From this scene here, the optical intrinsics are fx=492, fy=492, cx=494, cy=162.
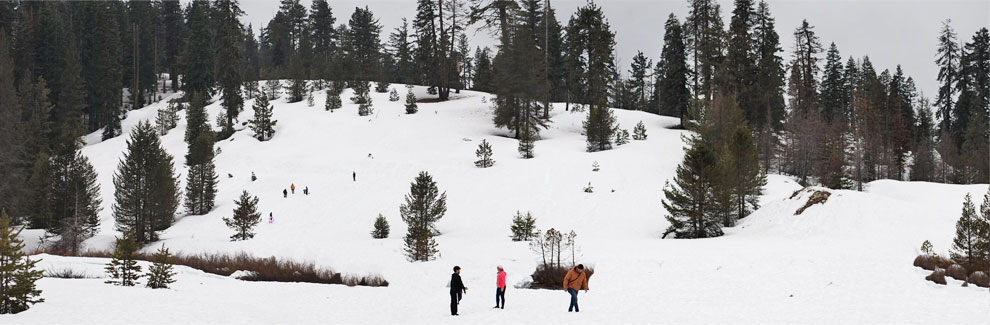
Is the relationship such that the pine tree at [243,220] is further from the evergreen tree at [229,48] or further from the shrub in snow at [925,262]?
the shrub in snow at [925,262]

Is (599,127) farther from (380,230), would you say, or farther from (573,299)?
(573,299)

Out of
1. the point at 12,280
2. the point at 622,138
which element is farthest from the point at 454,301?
the point at 622,138

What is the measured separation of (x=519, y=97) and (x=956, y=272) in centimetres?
3615

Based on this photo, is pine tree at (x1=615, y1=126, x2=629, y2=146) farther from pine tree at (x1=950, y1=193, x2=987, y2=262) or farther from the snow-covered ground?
pine tree at (x1=950, y1=193, x2=987, y2=262)

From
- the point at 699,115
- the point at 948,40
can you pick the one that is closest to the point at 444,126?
the point at 699,115

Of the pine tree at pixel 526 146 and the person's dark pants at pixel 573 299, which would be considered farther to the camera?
the pine tree at pixel 526 146

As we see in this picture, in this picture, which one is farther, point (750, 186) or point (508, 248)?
point (750, 186)

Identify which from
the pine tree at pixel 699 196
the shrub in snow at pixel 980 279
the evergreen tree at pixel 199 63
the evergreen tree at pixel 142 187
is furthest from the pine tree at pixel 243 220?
the evergreen tree at pixel 199 63

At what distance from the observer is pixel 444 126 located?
52.2 m

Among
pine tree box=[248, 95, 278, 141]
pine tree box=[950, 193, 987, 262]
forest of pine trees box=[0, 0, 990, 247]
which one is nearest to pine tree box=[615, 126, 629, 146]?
forest of pine trees box=[0, 0, 990, 247]

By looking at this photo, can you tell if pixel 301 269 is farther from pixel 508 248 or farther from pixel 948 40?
pixel 948 40

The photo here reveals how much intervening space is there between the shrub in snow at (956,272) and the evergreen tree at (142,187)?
40.1 meters

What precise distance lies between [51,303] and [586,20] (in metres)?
48.8

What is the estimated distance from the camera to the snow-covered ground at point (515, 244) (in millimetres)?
13047
